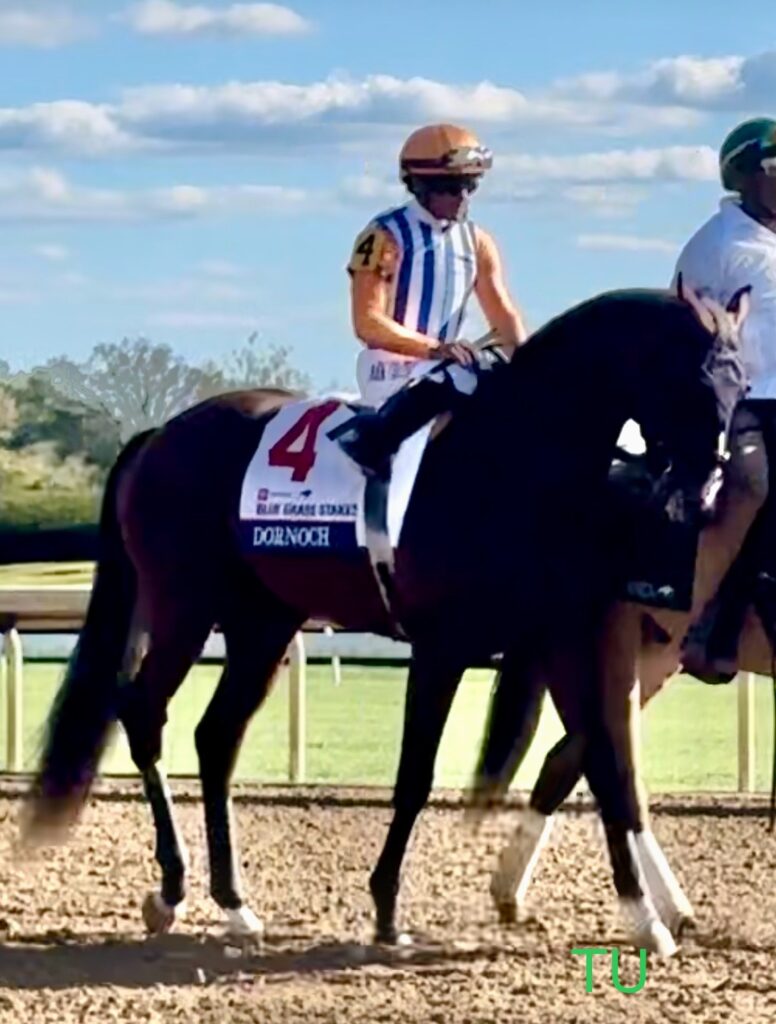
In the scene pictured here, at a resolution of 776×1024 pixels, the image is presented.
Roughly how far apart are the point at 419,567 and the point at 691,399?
1017 millimetres

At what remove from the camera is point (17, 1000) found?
7.10 m

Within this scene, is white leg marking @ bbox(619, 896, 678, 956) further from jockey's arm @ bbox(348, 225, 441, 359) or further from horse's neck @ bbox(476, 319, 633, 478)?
jockey's arm @ bbox(348, 225, 441, 359)

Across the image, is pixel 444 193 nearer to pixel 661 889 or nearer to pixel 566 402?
pixel 566 402

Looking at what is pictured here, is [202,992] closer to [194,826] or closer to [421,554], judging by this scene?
[421,554]

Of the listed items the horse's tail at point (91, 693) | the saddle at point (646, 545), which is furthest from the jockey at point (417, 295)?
the horse's tail at point (91, 693)

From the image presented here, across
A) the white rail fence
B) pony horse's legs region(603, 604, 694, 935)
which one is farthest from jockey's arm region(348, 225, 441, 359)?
the white rail fence

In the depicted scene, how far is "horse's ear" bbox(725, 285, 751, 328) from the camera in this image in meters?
7.71

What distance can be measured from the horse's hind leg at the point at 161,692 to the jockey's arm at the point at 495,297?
1.30 meters

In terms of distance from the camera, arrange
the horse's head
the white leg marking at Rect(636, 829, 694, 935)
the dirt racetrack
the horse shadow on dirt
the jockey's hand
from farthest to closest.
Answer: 1. the white leg marking at Rect(636, 829, 694, 935)
2. the jockey's hand
3. the horse shadow on dirt
4. the horse's head
5. the dirt racetrack

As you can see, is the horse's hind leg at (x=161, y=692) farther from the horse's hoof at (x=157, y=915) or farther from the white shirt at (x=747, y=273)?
the white shirt at (x=747, y=273)

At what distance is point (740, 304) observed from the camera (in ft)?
25.4

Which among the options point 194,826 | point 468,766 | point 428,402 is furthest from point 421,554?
point 468,766

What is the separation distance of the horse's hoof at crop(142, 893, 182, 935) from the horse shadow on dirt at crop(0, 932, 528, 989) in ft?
0.30

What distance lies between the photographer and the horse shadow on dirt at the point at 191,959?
754 centimetres
